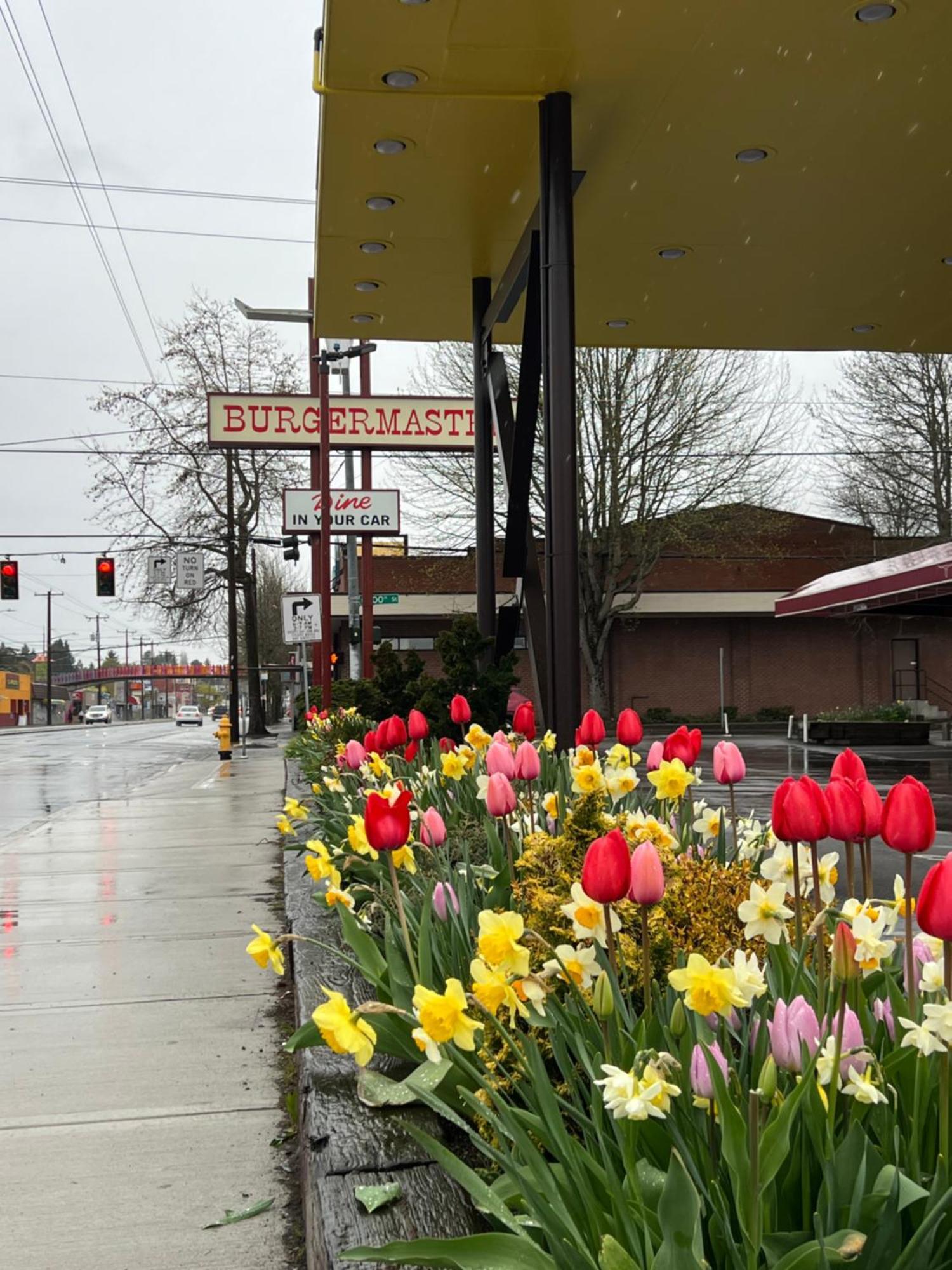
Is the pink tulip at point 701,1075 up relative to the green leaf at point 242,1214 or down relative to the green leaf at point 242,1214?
up

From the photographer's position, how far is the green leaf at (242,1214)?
3033 millimetres

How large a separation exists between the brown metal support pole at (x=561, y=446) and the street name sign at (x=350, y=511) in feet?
71.8

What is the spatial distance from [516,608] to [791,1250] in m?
8.09

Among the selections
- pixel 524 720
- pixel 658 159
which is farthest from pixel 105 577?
pixel 524 720

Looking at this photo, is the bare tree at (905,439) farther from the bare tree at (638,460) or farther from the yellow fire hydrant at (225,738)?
the yellow fire hydrant at (225,738)

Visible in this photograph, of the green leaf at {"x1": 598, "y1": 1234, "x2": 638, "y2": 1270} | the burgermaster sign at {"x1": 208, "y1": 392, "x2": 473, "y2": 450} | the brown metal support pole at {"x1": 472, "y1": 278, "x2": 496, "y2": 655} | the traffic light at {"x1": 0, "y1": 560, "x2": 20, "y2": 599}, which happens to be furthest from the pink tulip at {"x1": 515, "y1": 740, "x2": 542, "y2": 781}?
the traffic light at {"x1": 0, "y1": 560, "x2": 20, "y2": 599}

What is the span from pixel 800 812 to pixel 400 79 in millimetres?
5676

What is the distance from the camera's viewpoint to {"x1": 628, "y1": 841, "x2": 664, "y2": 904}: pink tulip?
1.92 meters

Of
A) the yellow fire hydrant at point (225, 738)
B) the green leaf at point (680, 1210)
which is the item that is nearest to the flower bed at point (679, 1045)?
the green leaf at point (680, 1210)

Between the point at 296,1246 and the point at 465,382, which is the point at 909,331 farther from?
the point at 465,382

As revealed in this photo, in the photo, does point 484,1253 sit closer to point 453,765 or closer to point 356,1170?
point 356,1170

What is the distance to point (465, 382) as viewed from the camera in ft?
100

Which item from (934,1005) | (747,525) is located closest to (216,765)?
(747,525)

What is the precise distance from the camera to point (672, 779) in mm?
3336
